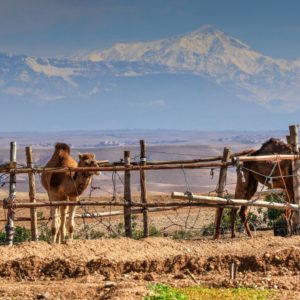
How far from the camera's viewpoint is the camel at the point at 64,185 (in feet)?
62.3

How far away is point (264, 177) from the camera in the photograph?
64.1 feet

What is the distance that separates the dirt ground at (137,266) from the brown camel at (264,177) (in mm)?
2414

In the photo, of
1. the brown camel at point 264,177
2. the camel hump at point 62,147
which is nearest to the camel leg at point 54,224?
the camel hump at point 62,147

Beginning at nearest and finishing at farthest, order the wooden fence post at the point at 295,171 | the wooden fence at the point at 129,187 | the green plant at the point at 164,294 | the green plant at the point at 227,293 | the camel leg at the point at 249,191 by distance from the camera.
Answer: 1. the green plant at the point at 164,294
2. the green plant at the point at 227,293
3. the wooden fence at the point at 129,187
4. the wooden fence post at the point at 295,171
5. the camel leg at the point at 249,191

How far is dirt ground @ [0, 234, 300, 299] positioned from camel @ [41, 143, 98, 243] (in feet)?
8.48

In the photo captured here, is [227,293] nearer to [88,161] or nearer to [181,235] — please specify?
[88,161]

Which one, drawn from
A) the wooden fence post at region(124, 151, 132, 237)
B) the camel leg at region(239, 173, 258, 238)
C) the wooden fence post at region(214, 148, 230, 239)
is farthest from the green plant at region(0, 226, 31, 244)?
the camel leg at region(239, 173, 258, 238)

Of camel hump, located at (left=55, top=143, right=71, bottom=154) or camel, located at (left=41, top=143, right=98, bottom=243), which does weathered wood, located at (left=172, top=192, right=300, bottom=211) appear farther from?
camel hump, located at (left=55, top=143, right=71, bottom=154)

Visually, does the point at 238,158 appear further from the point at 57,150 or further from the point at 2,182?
the point at 2,182

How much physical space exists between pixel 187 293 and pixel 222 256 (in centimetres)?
302

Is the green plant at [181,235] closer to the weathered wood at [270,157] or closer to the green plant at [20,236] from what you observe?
the weathered wood at [270,157]

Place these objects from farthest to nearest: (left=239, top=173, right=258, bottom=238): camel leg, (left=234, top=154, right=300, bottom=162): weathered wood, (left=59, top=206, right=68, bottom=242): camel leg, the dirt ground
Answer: (left=239, top=173, right=258, bottom=238): camel leg, (left=59, top=206, right=68, bottom=242): camel leg, (left=234, top=154, right=300, bottom=162): weathered wood, the dirt ground

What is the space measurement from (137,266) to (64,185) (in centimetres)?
489

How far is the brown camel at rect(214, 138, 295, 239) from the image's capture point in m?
19.0
